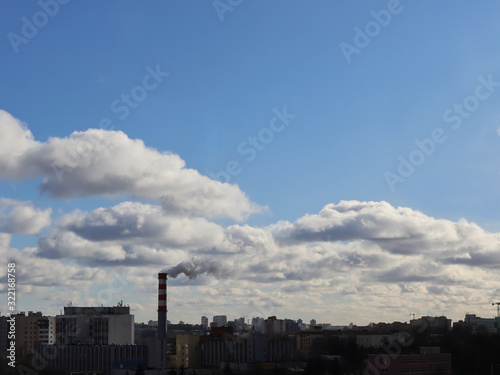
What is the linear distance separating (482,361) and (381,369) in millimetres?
30489

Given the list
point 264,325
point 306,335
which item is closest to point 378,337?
point 306,335

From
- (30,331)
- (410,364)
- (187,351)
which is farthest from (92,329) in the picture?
(410,364)

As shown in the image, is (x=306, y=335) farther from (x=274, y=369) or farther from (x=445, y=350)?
(x=274, y=369)

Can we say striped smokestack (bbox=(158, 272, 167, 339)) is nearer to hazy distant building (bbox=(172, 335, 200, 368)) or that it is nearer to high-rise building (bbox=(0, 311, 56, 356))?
hazy distant building (bbox=(172, 335, 200, 368))

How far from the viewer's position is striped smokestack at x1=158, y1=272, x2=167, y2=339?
10406 centimetres

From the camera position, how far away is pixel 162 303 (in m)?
104

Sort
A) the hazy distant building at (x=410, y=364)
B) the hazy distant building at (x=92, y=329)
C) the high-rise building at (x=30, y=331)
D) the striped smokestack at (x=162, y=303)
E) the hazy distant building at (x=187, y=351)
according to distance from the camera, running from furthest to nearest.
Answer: the high-rise building at (x=30, y=331)
the hazy distant building at (x=92, y=329)
the hazy distant building at (x=187, y=351)
the striped smokestack at (x=162, y=303)
the hazy distant building at (x=410, y=364)

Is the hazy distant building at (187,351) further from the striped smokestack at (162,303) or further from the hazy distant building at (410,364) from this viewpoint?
the hazy distant building at (410,364)

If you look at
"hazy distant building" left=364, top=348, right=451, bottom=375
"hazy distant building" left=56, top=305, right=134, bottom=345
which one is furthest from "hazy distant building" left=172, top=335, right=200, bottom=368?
"hazy distant building" left=364, top=348, right=451, bottom=375

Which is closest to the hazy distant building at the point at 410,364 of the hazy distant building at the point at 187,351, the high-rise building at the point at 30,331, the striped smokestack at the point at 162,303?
the hazy distant building at the point at 187,351

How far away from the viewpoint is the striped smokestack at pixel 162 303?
104062 millimetres

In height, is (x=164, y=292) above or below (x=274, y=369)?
above

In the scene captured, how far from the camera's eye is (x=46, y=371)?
108 meters

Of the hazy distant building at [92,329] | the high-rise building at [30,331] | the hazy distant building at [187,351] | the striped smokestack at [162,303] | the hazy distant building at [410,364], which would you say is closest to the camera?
the hazy distant building at [410,364]
